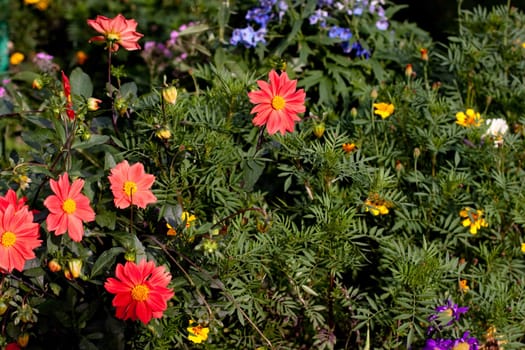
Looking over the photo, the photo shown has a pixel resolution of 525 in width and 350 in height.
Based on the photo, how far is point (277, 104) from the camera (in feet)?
6.14

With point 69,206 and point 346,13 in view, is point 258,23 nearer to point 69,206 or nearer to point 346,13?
point 346,13

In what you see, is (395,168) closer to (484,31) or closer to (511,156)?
(511,156)

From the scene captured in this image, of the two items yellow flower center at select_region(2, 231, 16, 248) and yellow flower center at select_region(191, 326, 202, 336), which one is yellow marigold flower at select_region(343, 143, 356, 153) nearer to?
yellow flower center at select_region(191, 326, 202, 336)

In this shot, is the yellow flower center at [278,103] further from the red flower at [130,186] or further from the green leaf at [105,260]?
the green leaf at [105,260]

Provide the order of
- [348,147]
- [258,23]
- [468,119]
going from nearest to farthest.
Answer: [348,147]
[468,119]
[258,23]

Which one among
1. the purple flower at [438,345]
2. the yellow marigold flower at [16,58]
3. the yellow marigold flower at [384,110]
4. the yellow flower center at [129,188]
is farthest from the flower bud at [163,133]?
the yellow marigold flower at [16,58]

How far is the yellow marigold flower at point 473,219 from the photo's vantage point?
2.15 m

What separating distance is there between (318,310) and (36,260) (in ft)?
2.55

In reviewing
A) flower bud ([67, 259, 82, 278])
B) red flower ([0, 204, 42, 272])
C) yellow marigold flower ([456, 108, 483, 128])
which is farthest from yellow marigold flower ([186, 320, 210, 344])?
yellow marigold flower ([456, 108, 483, 128])

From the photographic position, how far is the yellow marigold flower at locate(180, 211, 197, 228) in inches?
73.7

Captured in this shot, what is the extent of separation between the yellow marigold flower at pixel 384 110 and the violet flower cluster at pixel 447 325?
2.06 ft

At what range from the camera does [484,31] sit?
2.76 metres

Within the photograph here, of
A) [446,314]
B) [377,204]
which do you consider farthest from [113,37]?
[446,314]

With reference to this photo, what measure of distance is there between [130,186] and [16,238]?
0.95 ft
